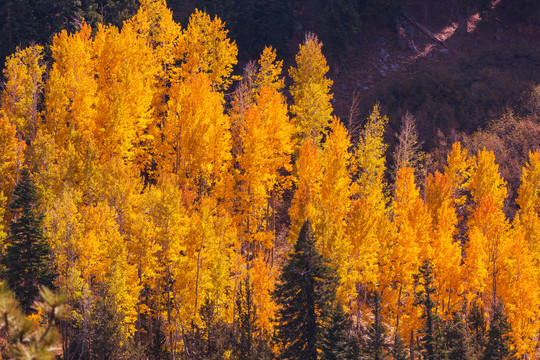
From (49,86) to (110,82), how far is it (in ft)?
16.2

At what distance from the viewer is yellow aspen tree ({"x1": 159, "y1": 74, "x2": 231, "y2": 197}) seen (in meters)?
39.0

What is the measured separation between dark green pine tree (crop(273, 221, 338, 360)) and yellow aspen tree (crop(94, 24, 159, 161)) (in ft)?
57.4

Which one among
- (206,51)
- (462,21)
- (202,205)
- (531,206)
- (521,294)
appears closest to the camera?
(202,205)

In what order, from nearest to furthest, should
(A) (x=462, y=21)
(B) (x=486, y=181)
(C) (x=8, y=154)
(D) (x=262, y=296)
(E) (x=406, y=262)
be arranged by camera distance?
1. (D) (x=262, y=296)
2. (E) (x=406, y=262)
3. (C) (x=8, y=154)
4. (B) (x=486, y=181)
5. (A) (x=462, y=21)

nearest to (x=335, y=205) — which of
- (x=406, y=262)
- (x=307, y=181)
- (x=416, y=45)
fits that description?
(x=307, y=181)

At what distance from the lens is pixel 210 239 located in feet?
106

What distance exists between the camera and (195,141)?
39.2 metres

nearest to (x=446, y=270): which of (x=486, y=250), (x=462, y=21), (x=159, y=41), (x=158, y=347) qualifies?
(x=486, y=250)

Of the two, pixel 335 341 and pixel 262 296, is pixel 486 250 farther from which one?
pixel 335 341

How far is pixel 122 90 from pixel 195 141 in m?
6.85

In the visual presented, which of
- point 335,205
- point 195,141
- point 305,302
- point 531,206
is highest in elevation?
point 195,141

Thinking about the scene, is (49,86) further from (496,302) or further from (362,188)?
(496,302)

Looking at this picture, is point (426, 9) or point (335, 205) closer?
point (335, 205)

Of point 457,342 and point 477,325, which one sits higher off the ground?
point 477,325
